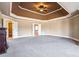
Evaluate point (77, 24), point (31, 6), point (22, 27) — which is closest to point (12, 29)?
point (22, 27)

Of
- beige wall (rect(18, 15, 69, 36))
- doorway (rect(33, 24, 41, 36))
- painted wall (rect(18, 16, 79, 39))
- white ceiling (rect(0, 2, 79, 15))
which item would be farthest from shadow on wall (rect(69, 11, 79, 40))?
doorway (rect(33, 24, 41, 36))

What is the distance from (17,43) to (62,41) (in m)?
1.68

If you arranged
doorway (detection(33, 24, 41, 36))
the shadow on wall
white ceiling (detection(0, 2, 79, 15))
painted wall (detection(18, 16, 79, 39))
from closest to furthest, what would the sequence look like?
white ceiling (detection(0, 2, 79, 15)) < doorway (detection(33, 24, 41, 36)) < painted wall (detection(18, 16, 79, 39)) < the shadow on wall

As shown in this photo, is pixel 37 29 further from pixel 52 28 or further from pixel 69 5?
pixel 69 5

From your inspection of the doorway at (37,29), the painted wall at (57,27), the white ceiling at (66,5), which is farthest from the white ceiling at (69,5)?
the doorway at (37,29)

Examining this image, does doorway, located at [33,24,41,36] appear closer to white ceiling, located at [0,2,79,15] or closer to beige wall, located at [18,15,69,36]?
beige wall, located at [18,15,69,36]

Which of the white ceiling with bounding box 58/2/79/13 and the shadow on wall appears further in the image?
the shadow on wall

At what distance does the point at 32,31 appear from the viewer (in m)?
3.90

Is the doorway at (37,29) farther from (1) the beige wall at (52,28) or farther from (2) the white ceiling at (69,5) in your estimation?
(2) the white ceiling at (69,5)

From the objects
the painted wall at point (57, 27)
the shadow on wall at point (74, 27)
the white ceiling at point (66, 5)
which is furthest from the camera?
the shadow on wall at point (74, 27)

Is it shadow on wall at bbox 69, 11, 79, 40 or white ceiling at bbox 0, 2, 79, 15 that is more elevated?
white ceiling at bbox 0, 2, 79, 15

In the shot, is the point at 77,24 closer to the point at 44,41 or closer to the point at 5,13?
the point at 44,41

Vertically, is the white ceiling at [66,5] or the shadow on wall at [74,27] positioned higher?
the white ceiling at [66,5]

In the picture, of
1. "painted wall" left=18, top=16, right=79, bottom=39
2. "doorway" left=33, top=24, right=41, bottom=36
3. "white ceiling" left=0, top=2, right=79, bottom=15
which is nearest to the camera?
"white ceiling" left=0, top=2, right=79, bottom=15
